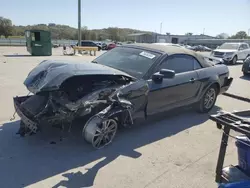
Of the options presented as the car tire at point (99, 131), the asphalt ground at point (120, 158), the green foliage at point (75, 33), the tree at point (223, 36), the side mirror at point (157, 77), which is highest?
the tree at point (223, 36)

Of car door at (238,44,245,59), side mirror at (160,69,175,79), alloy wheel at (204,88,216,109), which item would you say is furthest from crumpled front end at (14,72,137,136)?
car door at (238,44,245,59)

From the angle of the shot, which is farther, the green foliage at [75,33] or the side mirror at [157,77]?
the green foliage at [75,33]

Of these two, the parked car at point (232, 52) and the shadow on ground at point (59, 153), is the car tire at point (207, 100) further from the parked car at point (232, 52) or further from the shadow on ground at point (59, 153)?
the parked car at point (232, 52)

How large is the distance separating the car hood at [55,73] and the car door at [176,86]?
61cm

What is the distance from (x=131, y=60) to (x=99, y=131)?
5.77ft

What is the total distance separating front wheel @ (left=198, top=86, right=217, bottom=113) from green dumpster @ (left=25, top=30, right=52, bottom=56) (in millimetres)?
17020

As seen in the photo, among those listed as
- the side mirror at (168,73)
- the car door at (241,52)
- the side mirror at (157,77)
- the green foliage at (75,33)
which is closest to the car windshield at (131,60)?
the side mirror at (157,77)

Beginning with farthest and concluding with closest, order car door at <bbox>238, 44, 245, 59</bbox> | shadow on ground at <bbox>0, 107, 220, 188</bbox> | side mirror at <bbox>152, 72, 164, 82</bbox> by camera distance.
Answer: car door at <bbox>238, 44, 245, 59</bbox>
side mirror at <bbox>152, 72, 164, 82</bbox>
shadow on ground at <bbox>0, 107, 220, 188</bbox>

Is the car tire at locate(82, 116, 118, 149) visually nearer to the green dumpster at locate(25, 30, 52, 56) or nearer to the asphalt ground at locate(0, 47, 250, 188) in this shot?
the asphalt ground at locate(0, 47, 250, 188)

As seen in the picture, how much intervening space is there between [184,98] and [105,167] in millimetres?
2585

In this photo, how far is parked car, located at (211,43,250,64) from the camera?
18.7 meters

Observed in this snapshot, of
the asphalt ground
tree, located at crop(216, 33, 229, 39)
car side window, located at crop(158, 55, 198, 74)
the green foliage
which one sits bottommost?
the asphalt ground

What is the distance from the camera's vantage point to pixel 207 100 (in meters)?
5.96

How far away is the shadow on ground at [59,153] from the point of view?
3057 millimetres
